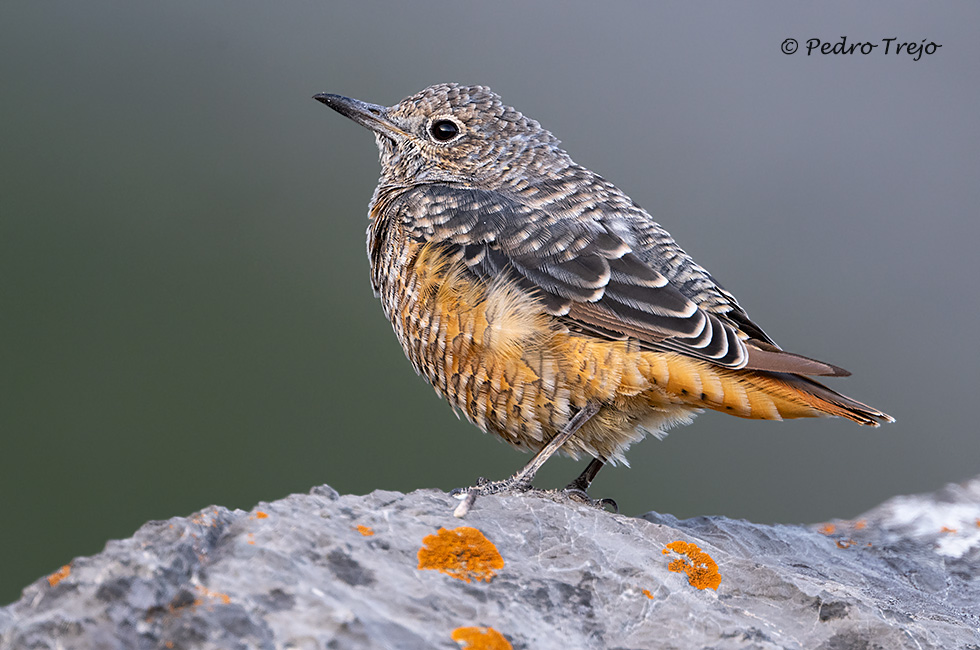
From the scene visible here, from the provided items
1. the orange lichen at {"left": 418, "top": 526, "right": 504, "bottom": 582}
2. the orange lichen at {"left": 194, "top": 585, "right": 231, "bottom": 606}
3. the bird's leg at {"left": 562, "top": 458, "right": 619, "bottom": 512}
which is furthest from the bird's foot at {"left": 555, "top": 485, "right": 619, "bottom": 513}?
the orange lichen at {"left": 194, "top": 585, "right": 231, "bottom": 606}

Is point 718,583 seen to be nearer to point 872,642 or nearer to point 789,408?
point 872,642

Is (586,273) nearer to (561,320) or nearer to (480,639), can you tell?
(561,320)

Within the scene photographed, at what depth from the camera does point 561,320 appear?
12.8 feet

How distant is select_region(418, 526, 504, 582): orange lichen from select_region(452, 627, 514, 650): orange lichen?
0.31m

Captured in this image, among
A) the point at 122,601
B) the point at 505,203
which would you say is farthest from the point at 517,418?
the point at 122,601

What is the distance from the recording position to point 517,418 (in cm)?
403

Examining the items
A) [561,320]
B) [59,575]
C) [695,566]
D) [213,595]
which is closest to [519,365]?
[561,320]

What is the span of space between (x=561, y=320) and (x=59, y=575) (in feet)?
7.34

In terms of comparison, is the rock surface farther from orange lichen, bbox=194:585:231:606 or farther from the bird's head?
the bird's head

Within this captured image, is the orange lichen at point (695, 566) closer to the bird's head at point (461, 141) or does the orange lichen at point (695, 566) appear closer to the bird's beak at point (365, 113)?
the bird's head at point (461, 141)

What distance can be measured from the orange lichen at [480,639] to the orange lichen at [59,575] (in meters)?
1.12

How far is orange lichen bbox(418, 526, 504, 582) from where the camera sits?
2852 millimetres

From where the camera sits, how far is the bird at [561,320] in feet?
12.0

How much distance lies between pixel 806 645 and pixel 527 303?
1.79 m
